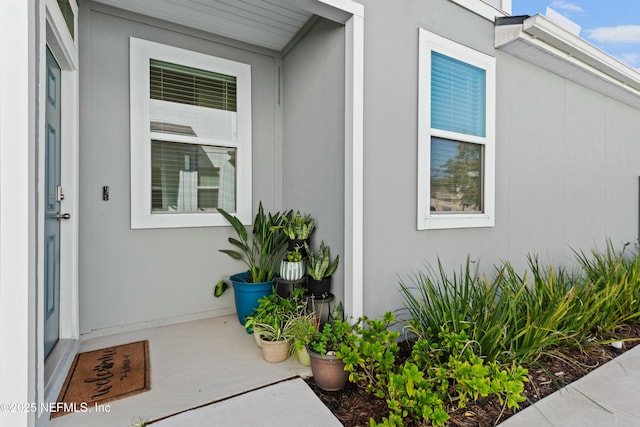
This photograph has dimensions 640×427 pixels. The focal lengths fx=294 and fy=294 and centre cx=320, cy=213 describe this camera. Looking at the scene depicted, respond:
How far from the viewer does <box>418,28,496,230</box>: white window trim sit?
2.44m

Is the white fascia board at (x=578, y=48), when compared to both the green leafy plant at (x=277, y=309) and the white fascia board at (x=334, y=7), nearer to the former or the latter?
the white fascia board at (x=334, y=7)

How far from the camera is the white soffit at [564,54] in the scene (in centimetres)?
278

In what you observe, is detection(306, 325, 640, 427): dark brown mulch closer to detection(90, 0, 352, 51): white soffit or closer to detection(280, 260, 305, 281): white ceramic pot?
detection(280, 260, 305, 281): white ceramic pot

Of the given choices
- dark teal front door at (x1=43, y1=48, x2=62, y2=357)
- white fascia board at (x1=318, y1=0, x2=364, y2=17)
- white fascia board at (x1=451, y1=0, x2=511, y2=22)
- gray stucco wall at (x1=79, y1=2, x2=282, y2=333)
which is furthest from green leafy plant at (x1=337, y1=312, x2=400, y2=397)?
white fascia board at (x1=451, y1=0, x2=511, y2=22)

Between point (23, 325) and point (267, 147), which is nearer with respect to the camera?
point (23, 325)

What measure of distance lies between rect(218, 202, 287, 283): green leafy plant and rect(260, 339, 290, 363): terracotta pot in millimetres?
697

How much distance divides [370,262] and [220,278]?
1584 mm

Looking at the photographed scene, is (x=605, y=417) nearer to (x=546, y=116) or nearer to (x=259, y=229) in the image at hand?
(x=259, y=229)

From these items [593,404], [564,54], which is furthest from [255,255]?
[564,54]

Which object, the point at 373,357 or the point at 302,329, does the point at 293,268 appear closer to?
Answer: the point at 302,329

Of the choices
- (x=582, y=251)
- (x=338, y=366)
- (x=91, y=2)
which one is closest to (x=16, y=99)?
(x=91, y=2)

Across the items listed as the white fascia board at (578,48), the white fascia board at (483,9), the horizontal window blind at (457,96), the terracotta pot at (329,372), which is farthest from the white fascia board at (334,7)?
the terracotta pot at (329,372)

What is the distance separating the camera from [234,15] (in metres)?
2.54

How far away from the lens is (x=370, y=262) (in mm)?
2201
